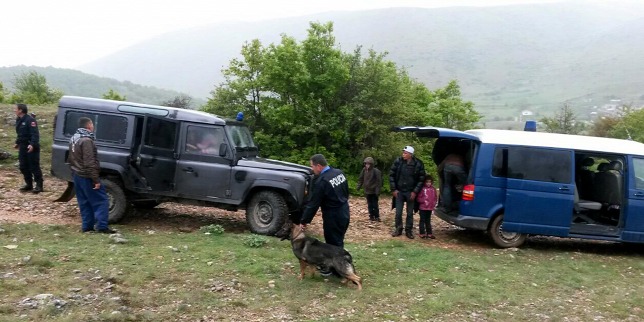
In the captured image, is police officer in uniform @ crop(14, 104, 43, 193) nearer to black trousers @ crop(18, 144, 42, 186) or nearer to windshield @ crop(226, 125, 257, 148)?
black trousers @ crop(18, 144, 42, 186)

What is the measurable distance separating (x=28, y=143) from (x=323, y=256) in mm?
7546

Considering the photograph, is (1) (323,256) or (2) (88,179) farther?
(2) (88,179)

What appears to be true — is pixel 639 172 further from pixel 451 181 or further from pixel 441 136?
pixel 441 136

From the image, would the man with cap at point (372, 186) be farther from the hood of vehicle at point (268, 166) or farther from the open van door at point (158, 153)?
the open van door at point (158, 153)

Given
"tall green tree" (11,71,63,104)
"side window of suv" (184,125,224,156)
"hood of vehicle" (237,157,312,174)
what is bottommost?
"hood of vehicle" (237,157,312,174)

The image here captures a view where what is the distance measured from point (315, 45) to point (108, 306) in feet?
42.8

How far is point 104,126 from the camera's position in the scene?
8.91 m

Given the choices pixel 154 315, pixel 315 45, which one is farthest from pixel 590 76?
pixel 154 315

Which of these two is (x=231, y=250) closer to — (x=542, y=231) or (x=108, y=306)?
(x=108, y=306)

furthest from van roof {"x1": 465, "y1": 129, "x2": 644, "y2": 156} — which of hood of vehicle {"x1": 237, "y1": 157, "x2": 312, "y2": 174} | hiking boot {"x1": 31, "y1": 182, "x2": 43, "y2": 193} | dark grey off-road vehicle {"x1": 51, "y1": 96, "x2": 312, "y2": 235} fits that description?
hiking boot {"x1": 31, "y1": 182, "x2": 43, "y2": 193}

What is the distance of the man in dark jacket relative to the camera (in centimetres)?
776

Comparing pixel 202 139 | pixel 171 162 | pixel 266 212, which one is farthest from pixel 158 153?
pixel 266 212

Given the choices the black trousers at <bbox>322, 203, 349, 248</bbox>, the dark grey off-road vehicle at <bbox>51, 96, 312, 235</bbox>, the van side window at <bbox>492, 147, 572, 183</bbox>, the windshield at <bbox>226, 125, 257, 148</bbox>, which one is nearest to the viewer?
the black trousers at <bbox>322, 203, 349, 248</bbox>

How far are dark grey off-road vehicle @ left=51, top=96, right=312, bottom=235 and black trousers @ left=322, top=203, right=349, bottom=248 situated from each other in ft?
6.83
